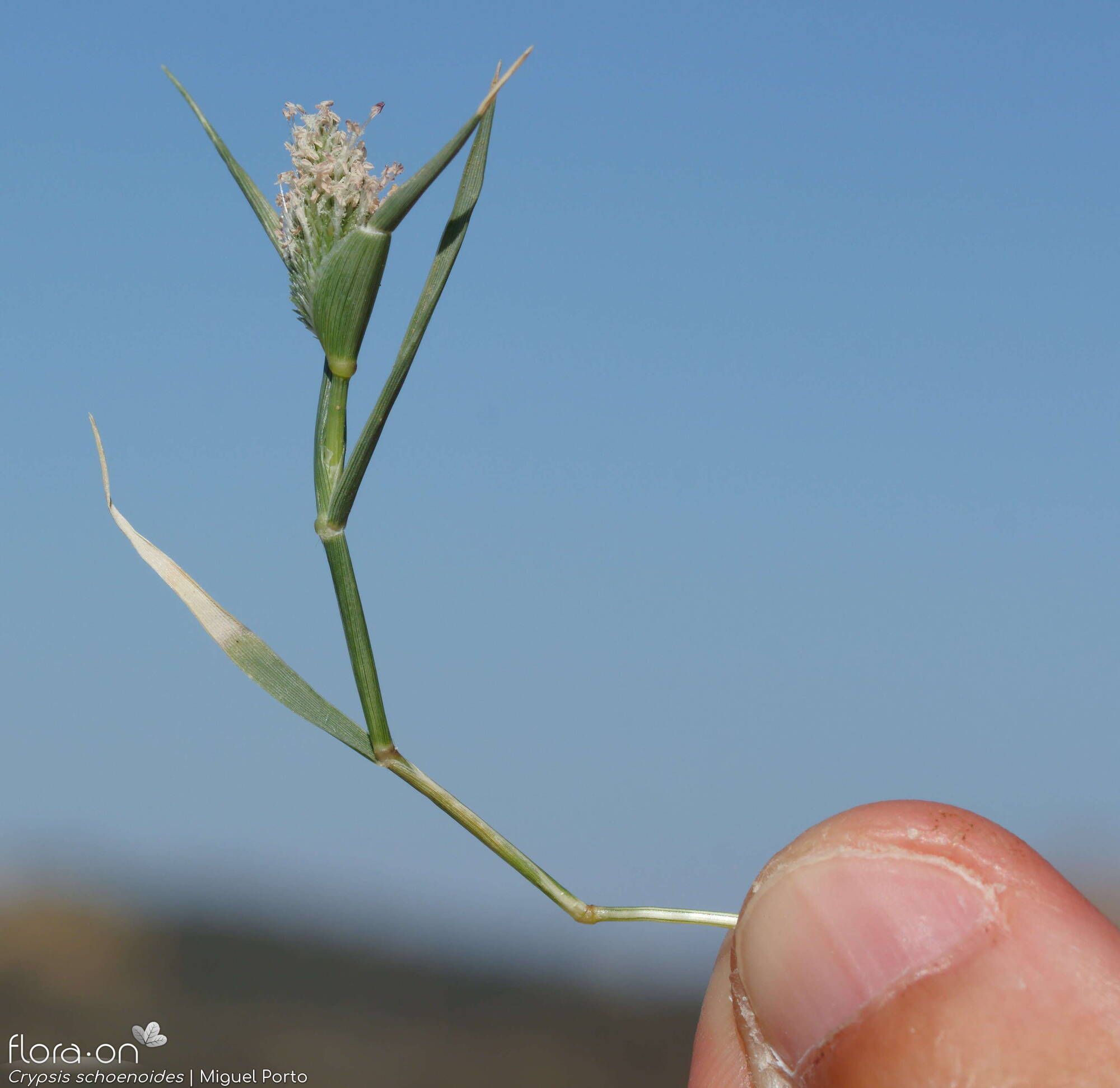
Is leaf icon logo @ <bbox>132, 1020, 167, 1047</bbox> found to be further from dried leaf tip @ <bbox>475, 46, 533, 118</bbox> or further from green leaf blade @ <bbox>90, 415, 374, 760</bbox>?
dried leaf tip @ <bbox>475, 46, 533, 118</bbox>

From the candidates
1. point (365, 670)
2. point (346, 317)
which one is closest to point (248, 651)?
point (365, 670)

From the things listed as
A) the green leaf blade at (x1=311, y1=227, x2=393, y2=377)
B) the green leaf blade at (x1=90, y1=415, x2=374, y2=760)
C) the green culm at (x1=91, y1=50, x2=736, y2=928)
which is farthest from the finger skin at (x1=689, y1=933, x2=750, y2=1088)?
the green leaf blade at (x1=311, y1=227, x2=393, y2=377)

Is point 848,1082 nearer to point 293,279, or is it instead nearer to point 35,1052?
point 293,279

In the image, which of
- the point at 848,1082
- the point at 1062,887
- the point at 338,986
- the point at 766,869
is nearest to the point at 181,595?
the point at 766,869

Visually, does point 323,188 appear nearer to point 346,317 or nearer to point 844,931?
point 346,317

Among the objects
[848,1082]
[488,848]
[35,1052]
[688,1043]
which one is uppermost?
[488,848]

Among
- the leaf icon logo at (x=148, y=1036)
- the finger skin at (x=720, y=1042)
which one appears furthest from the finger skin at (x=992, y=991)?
the leaf icon logo at (x=148, y=1036)
